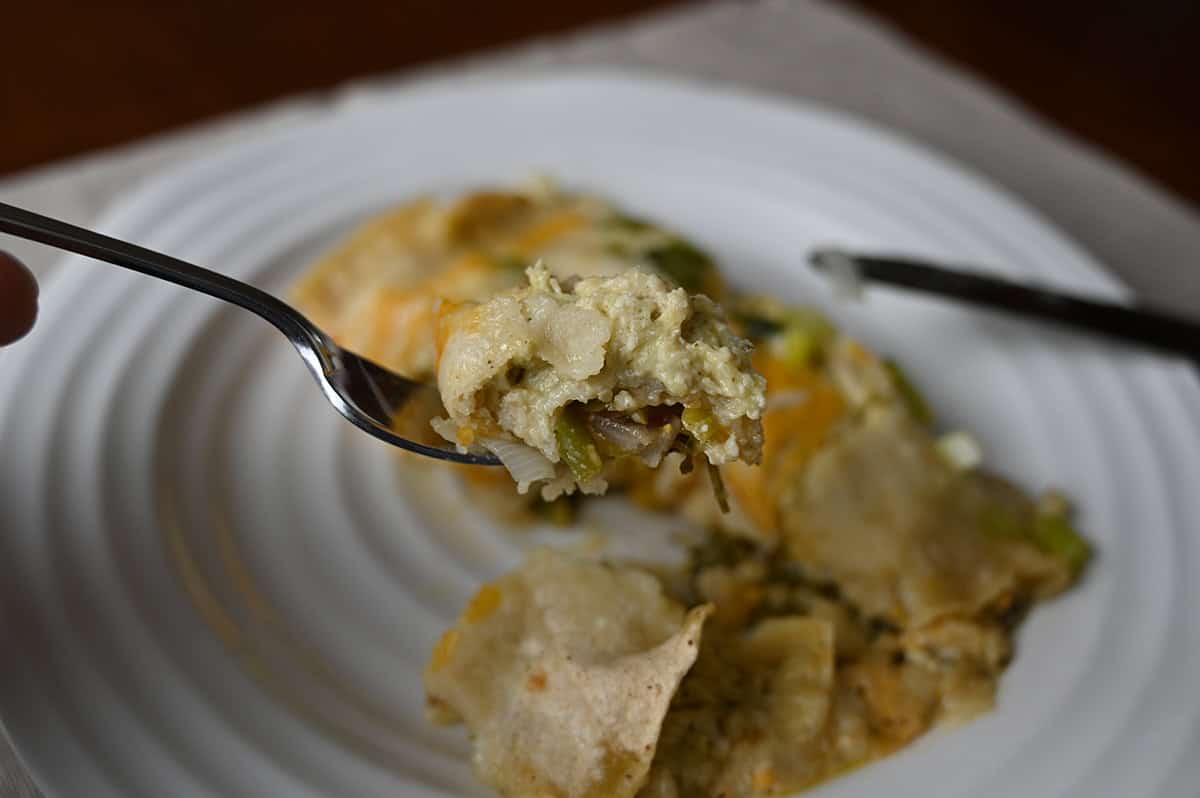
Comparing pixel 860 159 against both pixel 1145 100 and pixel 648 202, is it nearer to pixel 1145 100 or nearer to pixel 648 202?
pixel 648 202

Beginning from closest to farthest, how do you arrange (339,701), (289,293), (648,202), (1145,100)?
(339,701) → (289,293) → (648,202) → (1145,100)

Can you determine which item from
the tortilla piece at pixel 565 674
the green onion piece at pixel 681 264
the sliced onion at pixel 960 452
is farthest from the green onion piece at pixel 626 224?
the tortilla piece at pixel 565 674

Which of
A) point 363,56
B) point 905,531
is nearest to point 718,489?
point 905,531

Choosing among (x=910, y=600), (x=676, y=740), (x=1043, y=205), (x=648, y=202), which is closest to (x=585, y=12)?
(x=648, y=202)

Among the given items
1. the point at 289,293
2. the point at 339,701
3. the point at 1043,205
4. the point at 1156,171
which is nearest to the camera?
the point at 339,701

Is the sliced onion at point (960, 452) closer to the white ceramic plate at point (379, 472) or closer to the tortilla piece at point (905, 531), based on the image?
the tortilla piece at point (905, 531)

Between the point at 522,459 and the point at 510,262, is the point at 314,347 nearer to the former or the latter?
the point at 522,459
